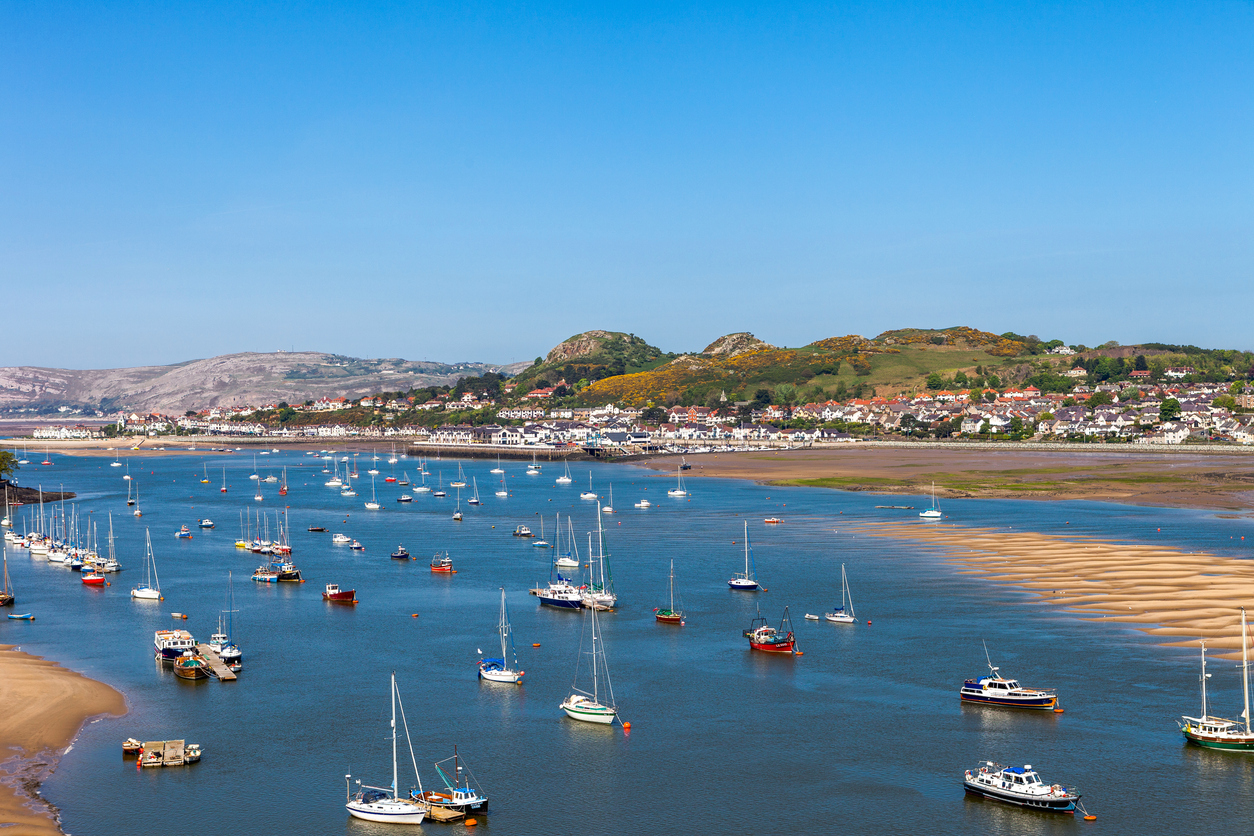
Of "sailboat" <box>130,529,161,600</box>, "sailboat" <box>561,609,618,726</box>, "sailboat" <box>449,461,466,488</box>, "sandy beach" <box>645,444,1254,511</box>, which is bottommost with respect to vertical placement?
"sailboat" <box>561,609,618,726</box>

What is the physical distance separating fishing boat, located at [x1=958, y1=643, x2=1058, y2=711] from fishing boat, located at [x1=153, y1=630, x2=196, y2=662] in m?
27.2

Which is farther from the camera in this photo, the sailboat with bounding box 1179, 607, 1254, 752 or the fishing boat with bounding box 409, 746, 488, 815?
the sailboat with bounding box 1179, 607, 1254, 752

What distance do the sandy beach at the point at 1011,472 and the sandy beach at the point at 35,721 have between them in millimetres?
70964

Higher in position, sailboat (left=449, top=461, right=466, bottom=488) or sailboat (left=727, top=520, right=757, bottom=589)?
sailboat (left=449, top=461, right=466, bottom=488)

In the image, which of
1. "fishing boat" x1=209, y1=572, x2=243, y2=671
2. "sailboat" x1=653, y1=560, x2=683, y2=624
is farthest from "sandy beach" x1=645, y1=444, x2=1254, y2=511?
"fishing boat" x1=209, y1=572, x2=243, y2=671

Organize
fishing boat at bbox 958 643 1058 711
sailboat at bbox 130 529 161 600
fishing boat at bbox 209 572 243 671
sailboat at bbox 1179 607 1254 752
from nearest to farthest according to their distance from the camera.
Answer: sailboat at bbox 1179 607 1254 752 → fishing boat at bbox 958 643 1058 711 → fishing boat at bbox 209 572 243 671 → sailboat at bbox 130 529 161 600

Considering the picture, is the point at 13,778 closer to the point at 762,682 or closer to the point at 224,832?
the point at 224,832

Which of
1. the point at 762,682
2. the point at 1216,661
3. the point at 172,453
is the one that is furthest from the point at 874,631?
the point at 172,453

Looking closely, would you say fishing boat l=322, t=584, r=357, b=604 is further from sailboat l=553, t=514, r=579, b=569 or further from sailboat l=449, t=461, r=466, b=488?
sailboat l=449, t=461, r=466, b=488

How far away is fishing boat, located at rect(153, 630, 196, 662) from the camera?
38.8m

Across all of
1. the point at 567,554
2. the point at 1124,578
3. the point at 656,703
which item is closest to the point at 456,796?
the point at 656,703

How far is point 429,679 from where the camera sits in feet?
120

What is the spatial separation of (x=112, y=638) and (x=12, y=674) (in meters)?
6.72

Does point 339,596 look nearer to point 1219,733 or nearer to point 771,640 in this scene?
A: point 771,640
